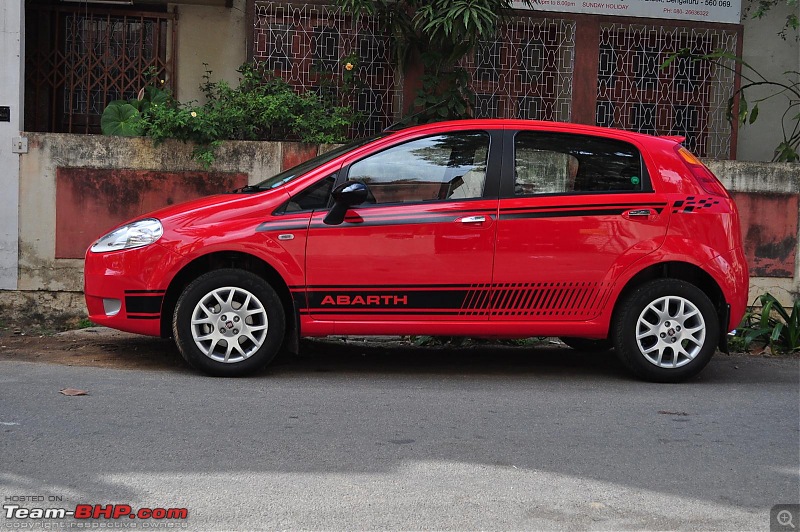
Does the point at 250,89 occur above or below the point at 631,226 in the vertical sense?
above

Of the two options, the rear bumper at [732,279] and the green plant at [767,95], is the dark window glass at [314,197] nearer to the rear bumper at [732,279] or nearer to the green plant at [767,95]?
the rear bumper at [732,279]

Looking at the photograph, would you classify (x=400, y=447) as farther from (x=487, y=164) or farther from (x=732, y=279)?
(x=732, y=279)

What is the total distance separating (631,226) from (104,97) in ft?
20.9

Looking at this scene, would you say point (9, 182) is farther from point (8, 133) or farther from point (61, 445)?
point (61, 445)

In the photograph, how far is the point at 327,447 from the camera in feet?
15.7

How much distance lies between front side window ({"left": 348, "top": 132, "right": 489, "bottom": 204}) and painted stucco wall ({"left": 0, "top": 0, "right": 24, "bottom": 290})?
436 centimetres

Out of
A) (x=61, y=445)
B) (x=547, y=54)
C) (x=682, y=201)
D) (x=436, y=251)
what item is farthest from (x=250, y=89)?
(x=61, y=445)

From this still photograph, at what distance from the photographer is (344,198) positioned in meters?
6.35

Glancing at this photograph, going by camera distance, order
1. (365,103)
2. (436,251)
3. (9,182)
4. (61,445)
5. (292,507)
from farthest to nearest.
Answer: (365,103)
(9,182)
(436,251)
(61,445)
(292,507)

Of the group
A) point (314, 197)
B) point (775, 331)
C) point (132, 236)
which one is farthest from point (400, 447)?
point (775, 331)

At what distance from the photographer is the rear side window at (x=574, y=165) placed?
6684mm

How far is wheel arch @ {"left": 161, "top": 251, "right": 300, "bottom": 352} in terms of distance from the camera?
21.3 ft

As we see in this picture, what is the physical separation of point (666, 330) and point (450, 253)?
1609mm

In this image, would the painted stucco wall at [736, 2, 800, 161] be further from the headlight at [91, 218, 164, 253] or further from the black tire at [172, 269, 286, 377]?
the headlight at [91, 218, 164, 253]
